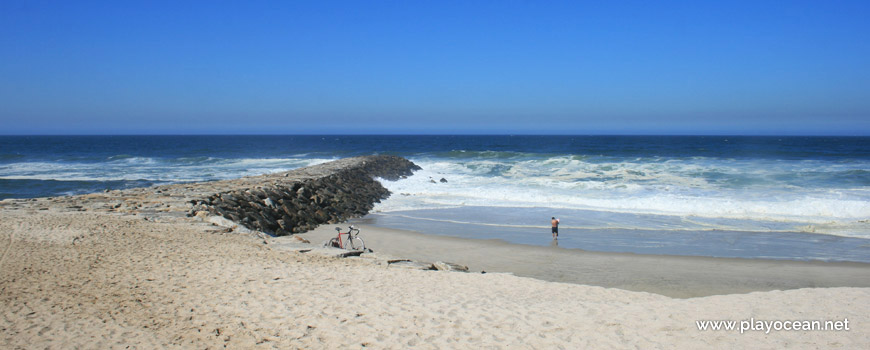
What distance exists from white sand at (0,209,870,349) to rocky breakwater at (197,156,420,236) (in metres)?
3.95

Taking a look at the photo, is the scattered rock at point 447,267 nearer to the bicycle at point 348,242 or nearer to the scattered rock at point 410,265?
the scattered rock at point 410,265

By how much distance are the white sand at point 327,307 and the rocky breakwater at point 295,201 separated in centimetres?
395

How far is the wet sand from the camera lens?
8500mm

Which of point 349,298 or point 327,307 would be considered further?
point 349,298

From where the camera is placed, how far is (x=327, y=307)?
6.04 m

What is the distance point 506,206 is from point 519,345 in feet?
44.3

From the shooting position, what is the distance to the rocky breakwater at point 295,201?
41.7 feet

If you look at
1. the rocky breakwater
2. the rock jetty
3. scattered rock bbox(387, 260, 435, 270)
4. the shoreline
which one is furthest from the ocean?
scattered rock bbox(387, 260, 435, 270)

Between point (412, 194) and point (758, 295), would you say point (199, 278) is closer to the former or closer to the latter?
point (758, 295)

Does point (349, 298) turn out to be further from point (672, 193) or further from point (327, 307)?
point (672, 193)

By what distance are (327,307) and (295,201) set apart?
9.88 metres

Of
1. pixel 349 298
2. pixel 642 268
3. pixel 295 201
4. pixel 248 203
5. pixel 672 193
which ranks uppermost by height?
pixel 248 203

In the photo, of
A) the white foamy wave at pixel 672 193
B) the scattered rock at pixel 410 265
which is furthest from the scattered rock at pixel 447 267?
the white foamy wave at pixel 672 193

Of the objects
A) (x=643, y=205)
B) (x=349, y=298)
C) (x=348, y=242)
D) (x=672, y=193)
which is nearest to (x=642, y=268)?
(x=349, y=298)
